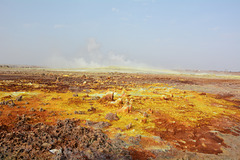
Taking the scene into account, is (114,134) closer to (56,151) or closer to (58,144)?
(58,144)

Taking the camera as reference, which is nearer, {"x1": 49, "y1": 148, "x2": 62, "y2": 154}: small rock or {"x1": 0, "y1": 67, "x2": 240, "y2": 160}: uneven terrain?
{"x1": 49, "y1": 148, "x2": 62, "y2": 154}: small rock

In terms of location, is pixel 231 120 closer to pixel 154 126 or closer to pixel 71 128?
pixel 154 126

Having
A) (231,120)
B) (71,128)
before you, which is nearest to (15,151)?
(71,128)

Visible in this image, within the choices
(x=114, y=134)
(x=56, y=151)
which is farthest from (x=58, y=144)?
(x=114, y=134)

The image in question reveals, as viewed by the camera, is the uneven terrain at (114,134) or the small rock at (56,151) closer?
the small rock at (56,151)

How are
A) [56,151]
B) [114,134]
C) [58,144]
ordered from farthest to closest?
[114,134], [58,144], [56,151]

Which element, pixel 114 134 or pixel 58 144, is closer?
pixel 58 144

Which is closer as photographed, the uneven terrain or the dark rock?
the dark rock

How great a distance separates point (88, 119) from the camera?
7.54 m

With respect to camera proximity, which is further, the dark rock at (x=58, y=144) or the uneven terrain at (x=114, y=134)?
the uneven terrain at (x=114, y=134)

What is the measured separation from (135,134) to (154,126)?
1.38 m

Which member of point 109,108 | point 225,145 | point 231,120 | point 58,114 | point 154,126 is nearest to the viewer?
point 225,145

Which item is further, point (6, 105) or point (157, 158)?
point (6, 105)

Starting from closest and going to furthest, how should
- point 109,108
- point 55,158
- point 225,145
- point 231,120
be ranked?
point 55,158 < point 225,145 < point 231,120 < point 109,108
